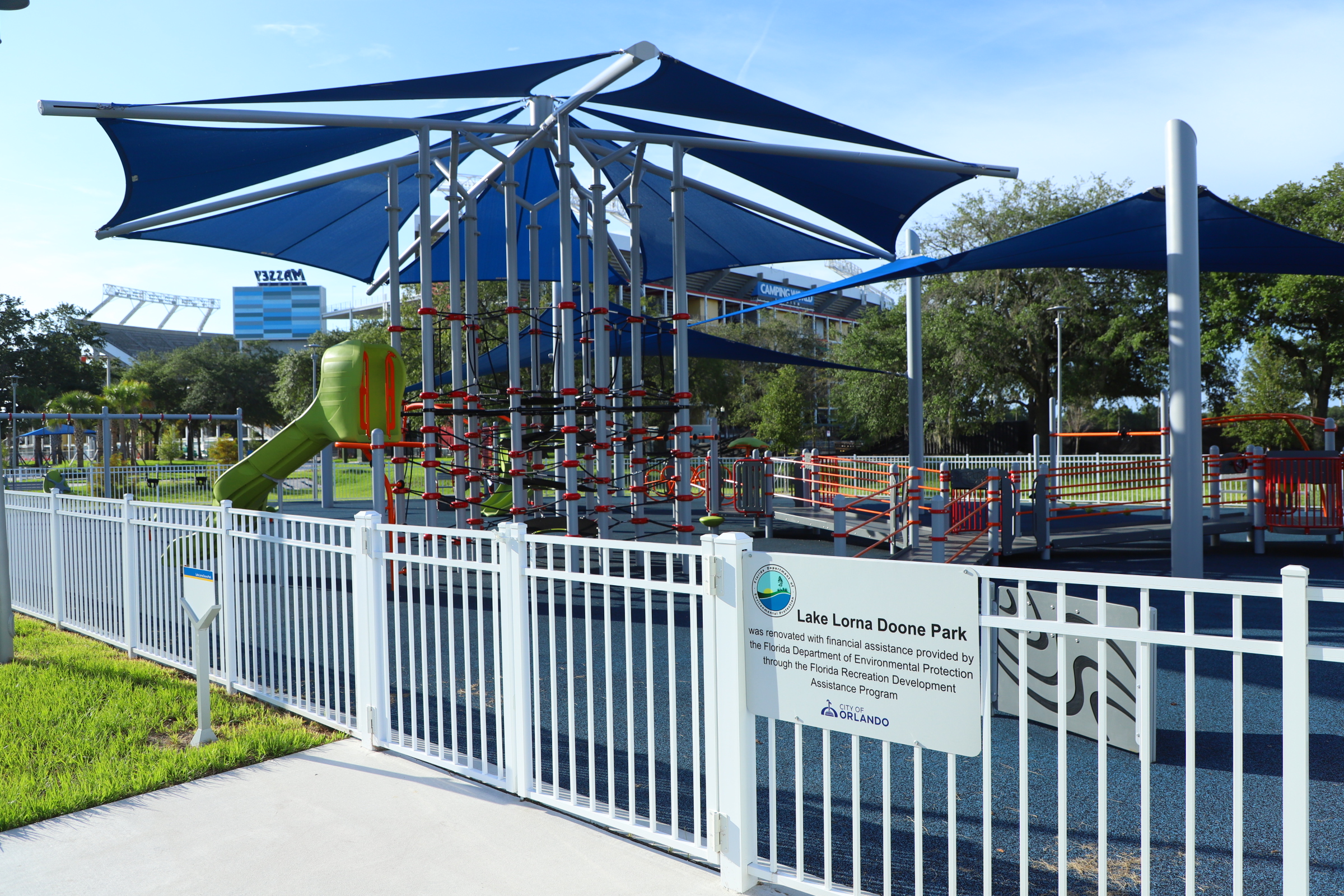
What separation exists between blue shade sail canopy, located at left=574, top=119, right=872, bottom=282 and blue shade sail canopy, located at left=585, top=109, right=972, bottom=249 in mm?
1659

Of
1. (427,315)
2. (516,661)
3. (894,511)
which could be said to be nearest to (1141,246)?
(894,511)

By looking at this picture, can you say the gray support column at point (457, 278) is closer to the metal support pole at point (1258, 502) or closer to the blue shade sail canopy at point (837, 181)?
the blue shade sail canopy at point (837, 181)

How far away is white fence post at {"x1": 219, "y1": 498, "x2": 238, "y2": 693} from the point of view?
20.8 ft

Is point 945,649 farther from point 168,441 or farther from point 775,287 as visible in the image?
point 775,287

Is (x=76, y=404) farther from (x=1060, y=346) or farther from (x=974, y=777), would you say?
(x=974, y=777)

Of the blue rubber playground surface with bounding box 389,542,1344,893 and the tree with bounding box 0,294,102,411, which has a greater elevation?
the tree with bounding box 0,294,102,411

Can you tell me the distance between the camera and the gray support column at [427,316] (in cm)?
1077

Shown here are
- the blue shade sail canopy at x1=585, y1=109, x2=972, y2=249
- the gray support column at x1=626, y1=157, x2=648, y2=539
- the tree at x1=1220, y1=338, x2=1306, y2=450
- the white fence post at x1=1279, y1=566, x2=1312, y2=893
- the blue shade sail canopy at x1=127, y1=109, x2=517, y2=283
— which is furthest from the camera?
the tree at x1=1220, y1=338, x2=1306, y2=450

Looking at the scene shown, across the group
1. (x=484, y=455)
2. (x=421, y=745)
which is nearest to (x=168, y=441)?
(x=484, y=455)

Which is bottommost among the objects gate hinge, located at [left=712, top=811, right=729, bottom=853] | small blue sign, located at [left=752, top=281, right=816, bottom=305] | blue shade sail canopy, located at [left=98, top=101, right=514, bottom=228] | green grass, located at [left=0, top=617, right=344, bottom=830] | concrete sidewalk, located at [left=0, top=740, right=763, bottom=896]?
concrete sidewalk, located at [left=0, top=740, right=763, bottom=896]

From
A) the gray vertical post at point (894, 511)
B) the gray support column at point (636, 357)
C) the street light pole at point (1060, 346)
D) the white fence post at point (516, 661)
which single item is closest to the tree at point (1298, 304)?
the street light pole at point (1060, 346)

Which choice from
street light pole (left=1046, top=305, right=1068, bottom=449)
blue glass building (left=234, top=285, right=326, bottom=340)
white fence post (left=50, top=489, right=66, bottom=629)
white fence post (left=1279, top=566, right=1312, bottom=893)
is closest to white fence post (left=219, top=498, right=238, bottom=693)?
white fence post (left=50, top=489, right=66, bottom=629)

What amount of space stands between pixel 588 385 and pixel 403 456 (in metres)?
3.00

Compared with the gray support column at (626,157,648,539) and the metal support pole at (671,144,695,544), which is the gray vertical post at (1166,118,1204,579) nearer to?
the metal support pole at (671,144,695,544)
